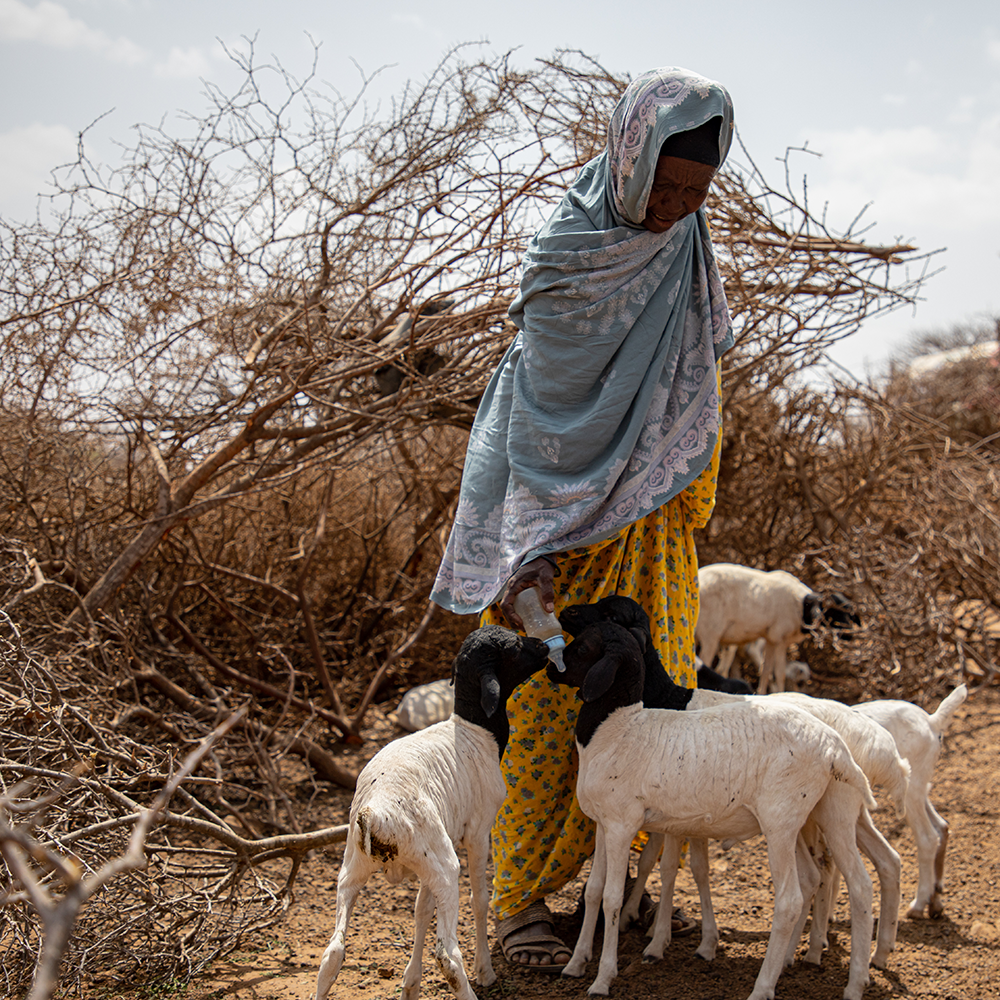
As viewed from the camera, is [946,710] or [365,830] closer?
[365,830]

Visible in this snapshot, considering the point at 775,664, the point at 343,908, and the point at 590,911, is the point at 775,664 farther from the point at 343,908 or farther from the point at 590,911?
the point at 343,908

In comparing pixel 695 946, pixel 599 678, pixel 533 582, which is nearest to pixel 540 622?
pixel 533 582

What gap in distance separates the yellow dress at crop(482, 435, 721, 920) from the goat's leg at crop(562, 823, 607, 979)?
319mm

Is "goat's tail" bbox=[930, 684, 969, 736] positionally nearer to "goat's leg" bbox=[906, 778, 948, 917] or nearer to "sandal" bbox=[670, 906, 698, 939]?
"goat's leg" bbox=[906, 778, 948, 917]

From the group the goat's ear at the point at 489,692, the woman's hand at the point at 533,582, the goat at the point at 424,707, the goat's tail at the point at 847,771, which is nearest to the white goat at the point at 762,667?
the goat at the point at 424,707

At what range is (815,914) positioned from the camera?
116 inches

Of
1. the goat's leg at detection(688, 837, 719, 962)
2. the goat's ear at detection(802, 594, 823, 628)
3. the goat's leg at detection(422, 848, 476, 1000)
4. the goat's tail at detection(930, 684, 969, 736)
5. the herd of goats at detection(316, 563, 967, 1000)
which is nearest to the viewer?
the goat's leg at detection(422, 848, 476, 1000)

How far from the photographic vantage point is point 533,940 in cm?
296

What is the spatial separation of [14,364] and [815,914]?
3.97 metres

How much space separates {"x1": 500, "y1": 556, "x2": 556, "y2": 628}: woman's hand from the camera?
281cm

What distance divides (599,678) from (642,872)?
102 cm

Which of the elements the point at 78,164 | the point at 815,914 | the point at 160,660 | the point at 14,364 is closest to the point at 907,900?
the point at 815,914

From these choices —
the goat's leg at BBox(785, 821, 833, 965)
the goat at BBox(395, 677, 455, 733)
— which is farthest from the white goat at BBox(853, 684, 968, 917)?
the goat at BBox(395, 677, 455, 733)

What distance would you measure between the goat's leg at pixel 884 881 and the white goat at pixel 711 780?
0.65 ft
